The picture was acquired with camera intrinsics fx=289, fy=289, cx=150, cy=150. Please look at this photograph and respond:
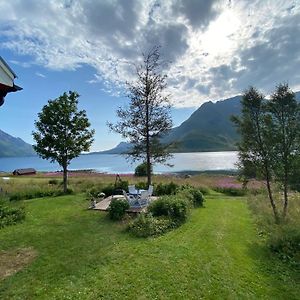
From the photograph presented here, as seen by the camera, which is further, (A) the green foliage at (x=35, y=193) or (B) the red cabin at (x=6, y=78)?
(A) the green foliage at (x=35, y=193)

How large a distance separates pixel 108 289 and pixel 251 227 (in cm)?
820

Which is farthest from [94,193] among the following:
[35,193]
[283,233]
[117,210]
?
[283,233]

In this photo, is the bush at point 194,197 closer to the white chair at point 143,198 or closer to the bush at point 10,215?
the white chair at point 143,198

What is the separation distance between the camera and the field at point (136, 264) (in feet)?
20.9

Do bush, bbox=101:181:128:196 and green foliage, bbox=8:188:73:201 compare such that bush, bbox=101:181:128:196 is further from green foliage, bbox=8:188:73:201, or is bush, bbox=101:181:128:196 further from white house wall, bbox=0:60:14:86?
white house wall, bbox=0:60:14:86

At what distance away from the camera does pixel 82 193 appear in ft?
70.5

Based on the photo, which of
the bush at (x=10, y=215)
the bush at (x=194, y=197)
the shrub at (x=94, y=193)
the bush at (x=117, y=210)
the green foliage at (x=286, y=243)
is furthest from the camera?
the shrub at (x=94, y=193)

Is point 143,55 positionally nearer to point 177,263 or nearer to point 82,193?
point 82,193

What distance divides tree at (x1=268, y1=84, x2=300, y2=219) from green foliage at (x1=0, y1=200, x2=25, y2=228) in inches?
474

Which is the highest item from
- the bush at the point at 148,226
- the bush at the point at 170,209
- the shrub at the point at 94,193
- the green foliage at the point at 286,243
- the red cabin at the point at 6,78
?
the red cabin at the point at 6,78

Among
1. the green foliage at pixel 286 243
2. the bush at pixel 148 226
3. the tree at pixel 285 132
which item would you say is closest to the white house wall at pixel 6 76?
the bush at pixel 148 226

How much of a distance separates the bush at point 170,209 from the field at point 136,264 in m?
0.72

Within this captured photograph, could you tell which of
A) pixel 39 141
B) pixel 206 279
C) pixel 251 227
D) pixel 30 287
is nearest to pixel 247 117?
pixel 251 227

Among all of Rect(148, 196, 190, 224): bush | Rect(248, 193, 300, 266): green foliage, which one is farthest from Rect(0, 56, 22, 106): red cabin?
Rect(148, 196, 190, 224): bush
